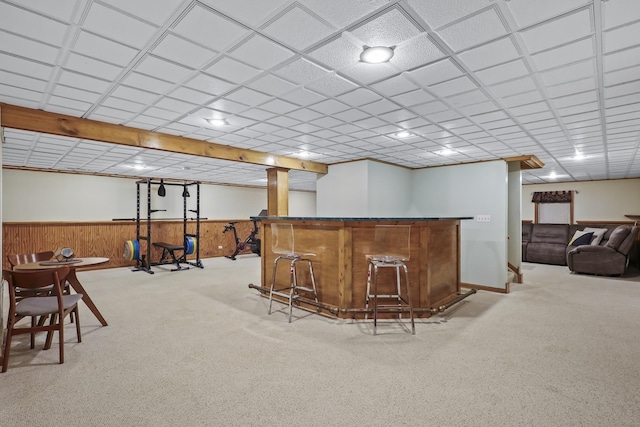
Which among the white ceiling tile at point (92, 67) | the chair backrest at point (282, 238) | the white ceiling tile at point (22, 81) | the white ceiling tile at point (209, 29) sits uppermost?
the white ceiling tile at point (209, 29)

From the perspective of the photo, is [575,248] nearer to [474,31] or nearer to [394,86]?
[394,86]

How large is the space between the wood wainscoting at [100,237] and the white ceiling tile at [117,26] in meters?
6.69

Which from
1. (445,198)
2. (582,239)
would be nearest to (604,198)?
(582,239)

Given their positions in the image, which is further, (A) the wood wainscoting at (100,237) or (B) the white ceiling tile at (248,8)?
(A) the wood wainscoting at (100,237)

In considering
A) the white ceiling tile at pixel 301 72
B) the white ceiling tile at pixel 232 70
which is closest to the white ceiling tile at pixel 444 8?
the white ceiling tile at pixel 301 72

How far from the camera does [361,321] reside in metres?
3.55

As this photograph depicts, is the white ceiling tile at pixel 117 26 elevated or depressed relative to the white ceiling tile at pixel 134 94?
elevated

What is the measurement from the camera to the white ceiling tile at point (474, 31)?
72.3 inches

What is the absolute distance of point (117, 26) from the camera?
1.92 metres

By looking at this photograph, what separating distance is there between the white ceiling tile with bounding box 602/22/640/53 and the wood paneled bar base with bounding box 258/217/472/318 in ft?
6.67

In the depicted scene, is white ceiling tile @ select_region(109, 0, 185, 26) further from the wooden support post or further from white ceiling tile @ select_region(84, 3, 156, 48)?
the wooden support post

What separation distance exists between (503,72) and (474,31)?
0.75 m

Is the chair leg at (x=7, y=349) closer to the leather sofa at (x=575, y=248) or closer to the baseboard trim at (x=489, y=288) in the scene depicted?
the baseboard trim at (x=489, y=288)

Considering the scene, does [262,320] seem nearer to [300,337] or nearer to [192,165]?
[300,337]
